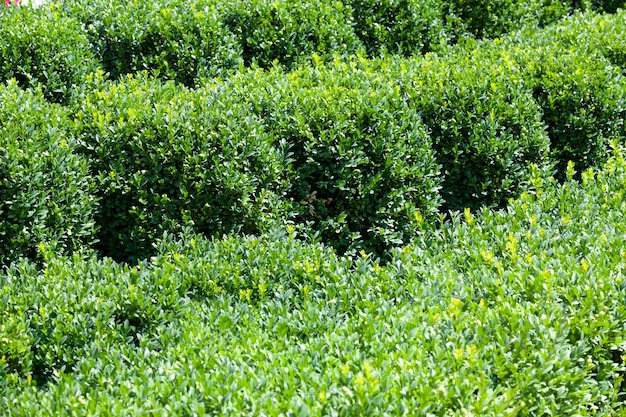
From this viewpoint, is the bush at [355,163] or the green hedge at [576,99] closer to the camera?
the bush at [355,163]

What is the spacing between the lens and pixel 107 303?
392cm

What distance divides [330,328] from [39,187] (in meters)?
2.13

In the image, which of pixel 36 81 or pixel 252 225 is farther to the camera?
pixel 36 81

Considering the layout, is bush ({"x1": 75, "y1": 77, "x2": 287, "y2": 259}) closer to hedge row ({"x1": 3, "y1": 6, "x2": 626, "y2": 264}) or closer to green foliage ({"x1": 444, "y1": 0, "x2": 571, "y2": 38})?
hedge row ({"x1": 3, "y1": 6, "x2": 626, "y2": 264})

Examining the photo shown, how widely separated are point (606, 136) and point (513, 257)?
2437 millimetres

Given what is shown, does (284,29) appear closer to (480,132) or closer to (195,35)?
(195,35)

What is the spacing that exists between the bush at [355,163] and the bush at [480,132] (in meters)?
0.25

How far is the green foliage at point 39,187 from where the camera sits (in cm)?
466

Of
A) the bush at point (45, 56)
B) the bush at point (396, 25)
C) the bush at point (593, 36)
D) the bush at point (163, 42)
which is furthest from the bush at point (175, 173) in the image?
the bush at point (593, 36)

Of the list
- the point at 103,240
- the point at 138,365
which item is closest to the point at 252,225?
the point at 103,240

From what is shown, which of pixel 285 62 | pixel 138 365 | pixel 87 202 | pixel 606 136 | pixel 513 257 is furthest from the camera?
pixel 285 62

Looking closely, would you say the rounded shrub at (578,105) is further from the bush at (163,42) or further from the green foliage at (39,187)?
the green foliage at (39,187)

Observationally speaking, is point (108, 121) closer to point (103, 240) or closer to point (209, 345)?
point (103, 240)

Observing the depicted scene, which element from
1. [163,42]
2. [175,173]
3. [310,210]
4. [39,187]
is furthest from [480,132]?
[39,187]
